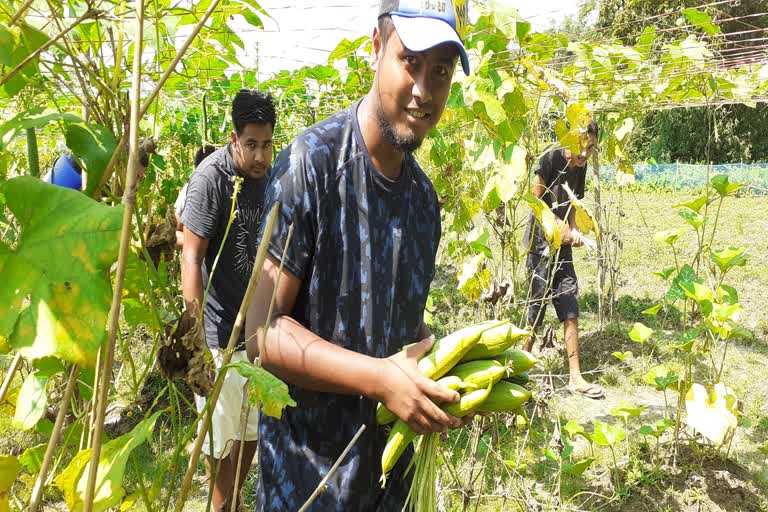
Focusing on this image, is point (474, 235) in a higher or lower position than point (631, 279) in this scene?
higher

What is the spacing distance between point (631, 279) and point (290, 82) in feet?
16.2

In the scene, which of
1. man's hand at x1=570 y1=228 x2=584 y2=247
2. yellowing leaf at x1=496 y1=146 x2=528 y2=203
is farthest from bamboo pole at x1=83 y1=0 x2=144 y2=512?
man's hand at x1=570 y1=228 x2=584 y2=247

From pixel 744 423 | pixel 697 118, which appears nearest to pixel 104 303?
pixel 744 423

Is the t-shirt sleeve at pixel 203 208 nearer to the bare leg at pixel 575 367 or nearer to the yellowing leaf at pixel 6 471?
the yellowing leaf at pixel 6 471

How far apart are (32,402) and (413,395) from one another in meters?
0.66

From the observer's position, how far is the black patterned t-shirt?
4.47 ft

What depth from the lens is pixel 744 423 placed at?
296 cm

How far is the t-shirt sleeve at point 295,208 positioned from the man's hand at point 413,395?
1.00 feet

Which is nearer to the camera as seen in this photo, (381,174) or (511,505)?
(381,174)

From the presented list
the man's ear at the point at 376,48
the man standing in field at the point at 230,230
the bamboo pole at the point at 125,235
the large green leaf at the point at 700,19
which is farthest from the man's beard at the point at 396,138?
the large green leaf at the point at 700,19

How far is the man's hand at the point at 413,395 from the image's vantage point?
120cm

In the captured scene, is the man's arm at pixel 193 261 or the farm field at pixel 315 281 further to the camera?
the man's arm at pixel 193 261

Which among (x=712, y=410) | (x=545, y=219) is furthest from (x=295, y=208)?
(x=712, y=410)

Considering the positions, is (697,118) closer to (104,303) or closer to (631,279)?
(631,279)
